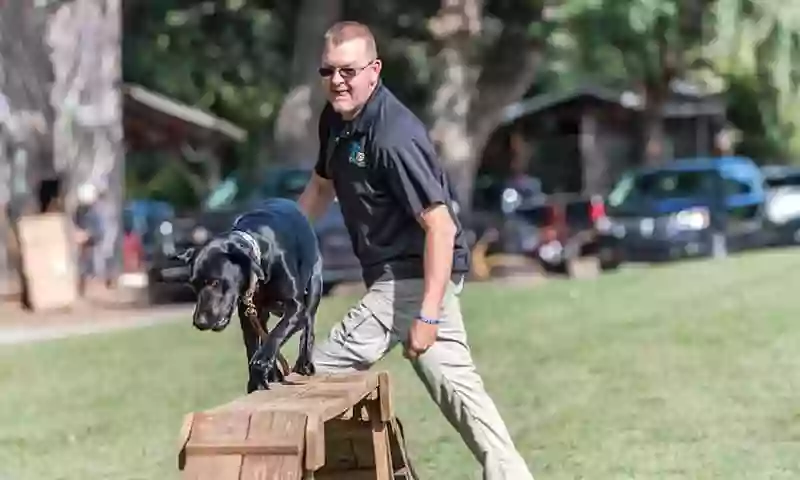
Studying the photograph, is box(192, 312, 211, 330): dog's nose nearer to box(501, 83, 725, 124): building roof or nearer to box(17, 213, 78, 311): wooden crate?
box(17, 213, 78, 311): wooden crate

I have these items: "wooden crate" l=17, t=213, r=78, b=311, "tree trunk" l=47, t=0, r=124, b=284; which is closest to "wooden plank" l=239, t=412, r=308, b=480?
"wooden crate" l=17, t=213, r=78, b=311

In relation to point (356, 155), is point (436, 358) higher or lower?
lower

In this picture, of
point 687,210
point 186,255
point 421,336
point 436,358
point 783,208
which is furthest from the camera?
point 783,208

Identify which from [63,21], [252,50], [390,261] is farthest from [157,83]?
[390,261]

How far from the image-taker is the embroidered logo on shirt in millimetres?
5605

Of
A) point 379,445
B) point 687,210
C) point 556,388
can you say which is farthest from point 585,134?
point 379,445

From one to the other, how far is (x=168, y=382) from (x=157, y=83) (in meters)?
29.4

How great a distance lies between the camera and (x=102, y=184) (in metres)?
22.6

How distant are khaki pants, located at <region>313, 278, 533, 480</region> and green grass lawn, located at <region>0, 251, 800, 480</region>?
6.21 ft

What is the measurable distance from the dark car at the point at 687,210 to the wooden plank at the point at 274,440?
19.3m

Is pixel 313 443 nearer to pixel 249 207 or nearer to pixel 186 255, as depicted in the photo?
pixel 186 255

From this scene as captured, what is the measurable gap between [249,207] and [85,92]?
4328 mm

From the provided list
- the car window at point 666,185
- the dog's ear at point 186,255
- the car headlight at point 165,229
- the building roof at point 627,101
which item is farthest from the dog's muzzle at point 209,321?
the building roof at point 627,101

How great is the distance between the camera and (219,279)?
16.8ft
